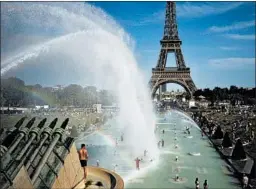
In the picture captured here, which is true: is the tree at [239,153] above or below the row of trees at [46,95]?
below

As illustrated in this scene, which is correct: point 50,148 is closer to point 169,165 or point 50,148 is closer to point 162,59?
point 169,165

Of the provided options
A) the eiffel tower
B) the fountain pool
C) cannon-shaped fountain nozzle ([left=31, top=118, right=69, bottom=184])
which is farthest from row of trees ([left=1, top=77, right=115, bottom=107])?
cannon-shaped fountain nozzle ([left=31, top=118, right=69, bottom=184])

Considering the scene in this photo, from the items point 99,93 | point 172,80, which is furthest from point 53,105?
point 172,80

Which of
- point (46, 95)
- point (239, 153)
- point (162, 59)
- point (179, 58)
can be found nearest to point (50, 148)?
point (239, 153)

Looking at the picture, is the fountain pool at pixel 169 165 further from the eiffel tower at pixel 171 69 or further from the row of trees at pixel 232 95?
the row of trees at pixel 232 95

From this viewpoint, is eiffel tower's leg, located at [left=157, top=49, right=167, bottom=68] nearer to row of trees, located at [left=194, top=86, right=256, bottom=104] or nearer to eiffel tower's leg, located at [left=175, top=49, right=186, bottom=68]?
eiffel tower's leg, located at [left=175, top=49, right=186, bottom=68]

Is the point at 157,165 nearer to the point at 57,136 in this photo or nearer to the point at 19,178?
the point at 57,136

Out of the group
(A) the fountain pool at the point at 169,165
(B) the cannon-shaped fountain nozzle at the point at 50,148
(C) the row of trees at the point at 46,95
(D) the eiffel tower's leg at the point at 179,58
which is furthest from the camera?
(D) the eiffel tower's leg at the point at 179,58

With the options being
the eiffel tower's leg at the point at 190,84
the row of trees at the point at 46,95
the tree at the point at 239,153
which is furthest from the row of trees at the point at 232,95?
the tree at the point at 239,153
